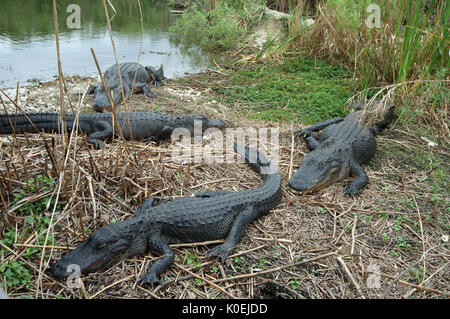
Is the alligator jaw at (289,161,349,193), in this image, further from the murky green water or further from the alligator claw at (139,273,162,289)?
the murky green water

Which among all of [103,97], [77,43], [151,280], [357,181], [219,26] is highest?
[219,26]

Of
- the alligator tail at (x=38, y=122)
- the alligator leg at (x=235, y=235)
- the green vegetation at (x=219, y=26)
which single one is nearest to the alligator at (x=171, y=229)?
the alligator leg at (x=235, y=235)

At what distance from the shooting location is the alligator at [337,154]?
3.51 m

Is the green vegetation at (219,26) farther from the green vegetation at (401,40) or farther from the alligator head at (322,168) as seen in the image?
the alligator head at (322,168)

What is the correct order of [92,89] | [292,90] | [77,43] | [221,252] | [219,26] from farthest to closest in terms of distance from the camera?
[219,26] < [77,43] < [292,90] < [92,89] < [221,252]

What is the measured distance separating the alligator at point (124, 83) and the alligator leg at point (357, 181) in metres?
3.29

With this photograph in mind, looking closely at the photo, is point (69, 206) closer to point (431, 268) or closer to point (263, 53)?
point (431, 268)

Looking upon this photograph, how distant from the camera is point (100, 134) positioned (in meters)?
4.31

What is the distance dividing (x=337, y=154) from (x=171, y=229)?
2.08m

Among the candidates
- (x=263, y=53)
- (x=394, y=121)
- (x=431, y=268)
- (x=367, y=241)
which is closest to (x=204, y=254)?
(x=367, y=241)

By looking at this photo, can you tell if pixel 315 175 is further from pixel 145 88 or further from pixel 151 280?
pixel 145 88

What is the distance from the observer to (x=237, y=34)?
923cm

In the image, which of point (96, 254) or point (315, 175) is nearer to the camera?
point (96, 254)

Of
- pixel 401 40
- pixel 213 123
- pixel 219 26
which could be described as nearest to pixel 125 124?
pixel 213 123
